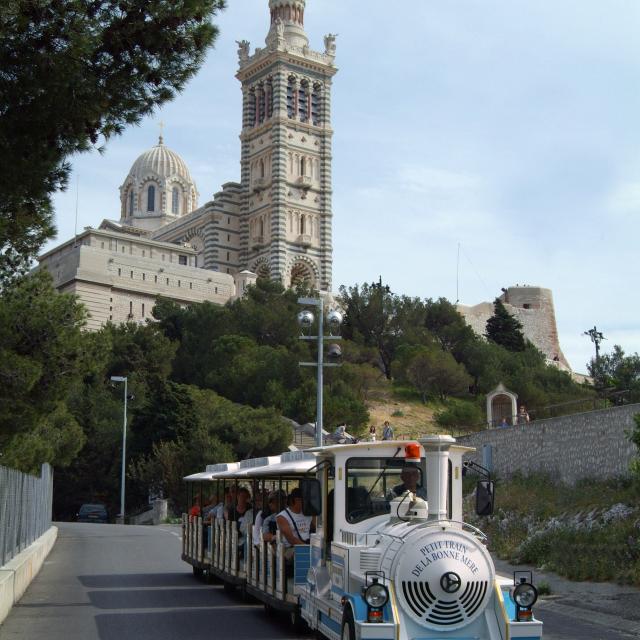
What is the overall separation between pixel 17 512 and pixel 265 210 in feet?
289

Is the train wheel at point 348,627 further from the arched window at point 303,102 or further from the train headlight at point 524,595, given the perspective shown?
the arched window at point 303,102

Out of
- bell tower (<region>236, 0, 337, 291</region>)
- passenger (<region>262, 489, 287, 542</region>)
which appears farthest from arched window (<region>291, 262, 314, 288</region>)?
passenger (<region>262, 489, 287, 542</region>)

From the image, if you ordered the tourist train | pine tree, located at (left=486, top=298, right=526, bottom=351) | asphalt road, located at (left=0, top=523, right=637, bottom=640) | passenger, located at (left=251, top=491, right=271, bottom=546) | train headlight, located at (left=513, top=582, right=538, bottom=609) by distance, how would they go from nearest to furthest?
the tourist train, train headlight, located at (left=513, top=582, right=538, bottom=609), asphalt road, located at (left=0, top=523, right=637, bottom=640), passenger, located at (left=251, top=491, right=271, bottom=546), pine tree, located at (left=486, top=298, right=526, bottom=351)

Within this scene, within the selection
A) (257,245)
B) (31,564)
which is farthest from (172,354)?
(31,564)

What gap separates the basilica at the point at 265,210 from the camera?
99.4 m

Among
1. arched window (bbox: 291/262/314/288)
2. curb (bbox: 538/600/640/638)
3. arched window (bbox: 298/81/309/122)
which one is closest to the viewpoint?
curb (bbox: 538/600/640/638)

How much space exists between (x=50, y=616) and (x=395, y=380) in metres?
62.2

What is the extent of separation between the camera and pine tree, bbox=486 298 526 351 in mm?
91375

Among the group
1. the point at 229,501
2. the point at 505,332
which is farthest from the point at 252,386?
the point at 229,501

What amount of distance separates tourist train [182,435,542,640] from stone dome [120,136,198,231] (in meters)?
112

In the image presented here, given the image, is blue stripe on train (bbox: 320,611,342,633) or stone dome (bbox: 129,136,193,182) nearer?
blue stripe on train (bbox: 320,611,342,633)

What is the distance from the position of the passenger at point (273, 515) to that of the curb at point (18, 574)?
3429 mm

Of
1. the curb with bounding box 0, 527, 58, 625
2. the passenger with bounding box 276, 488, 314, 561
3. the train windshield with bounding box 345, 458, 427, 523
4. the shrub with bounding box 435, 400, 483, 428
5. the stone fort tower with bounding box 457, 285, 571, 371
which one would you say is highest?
the stone fort tower with bounding box 457, 285, 571, 371

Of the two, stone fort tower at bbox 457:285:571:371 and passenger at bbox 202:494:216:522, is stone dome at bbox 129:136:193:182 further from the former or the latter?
passenger at bbox 202:494:216:522
